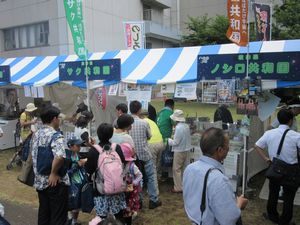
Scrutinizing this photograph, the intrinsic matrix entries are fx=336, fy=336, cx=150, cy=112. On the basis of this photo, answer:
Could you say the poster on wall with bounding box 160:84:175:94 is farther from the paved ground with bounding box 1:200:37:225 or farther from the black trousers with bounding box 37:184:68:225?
the black trousers with bounding box 37:184:68:225

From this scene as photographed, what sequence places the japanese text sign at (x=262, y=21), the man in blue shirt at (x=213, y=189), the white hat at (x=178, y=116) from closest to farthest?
the man in blue shirt at (x=213, y=189) → the white hat at (x=178, y=116) → the japanese text sign at (x=262, y=21)

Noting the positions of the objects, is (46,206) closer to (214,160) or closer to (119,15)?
(214,160)

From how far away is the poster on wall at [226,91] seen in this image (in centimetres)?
566

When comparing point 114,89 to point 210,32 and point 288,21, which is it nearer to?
point 288,21

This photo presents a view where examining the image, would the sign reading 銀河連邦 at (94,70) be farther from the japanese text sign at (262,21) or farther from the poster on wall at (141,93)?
the japanese text sign at (262,21)

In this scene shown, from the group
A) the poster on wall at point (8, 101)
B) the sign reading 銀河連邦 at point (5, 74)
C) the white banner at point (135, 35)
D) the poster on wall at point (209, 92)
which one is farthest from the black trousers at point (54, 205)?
the poster on wall at point (8, 101)

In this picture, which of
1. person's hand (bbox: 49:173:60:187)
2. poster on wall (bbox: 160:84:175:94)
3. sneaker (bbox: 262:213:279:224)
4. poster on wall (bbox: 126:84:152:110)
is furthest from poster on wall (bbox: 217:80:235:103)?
person's hand (bbox: 49:173:60:187)

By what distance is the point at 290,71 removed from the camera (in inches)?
191

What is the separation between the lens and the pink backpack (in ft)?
11.0

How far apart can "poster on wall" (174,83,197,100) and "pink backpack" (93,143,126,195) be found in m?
2.86

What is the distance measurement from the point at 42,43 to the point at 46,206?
2012 centimetres

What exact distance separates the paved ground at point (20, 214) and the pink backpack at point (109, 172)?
208 cm

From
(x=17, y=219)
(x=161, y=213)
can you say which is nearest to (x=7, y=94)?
(x=17, y=219)

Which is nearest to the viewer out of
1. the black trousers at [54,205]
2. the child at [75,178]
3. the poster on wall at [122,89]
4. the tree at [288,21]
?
the black trousers at [54,205]
